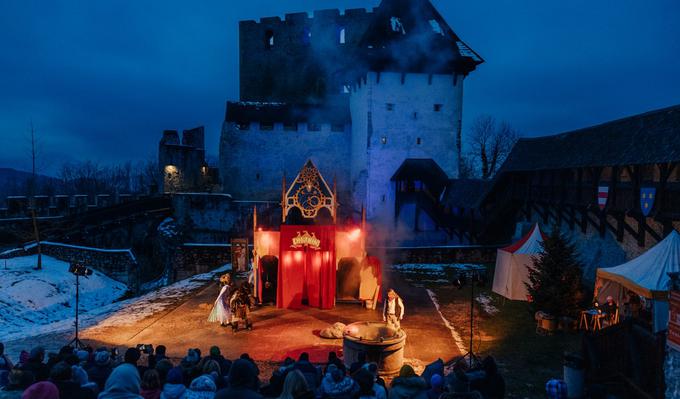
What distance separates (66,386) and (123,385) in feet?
2.58

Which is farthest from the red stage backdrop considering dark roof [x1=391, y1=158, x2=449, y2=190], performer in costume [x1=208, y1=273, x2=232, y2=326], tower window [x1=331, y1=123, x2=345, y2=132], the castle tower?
tower window [x1=331, y1=123, x2=345, y2=132]

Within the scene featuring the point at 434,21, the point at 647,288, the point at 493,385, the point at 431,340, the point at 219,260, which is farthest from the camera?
the point at 434,21

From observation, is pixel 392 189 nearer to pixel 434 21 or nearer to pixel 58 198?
pixel 434 21

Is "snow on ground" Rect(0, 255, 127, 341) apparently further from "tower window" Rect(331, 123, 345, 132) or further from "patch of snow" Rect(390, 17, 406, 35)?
"patch of snow" Rect(390, 17, 406, 35)

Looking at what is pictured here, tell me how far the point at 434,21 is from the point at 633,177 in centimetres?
1970

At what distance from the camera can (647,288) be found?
9.50 m

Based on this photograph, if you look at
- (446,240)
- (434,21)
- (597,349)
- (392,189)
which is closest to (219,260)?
(392,189)

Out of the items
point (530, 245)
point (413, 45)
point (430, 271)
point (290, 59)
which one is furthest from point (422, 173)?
point (290, 59)

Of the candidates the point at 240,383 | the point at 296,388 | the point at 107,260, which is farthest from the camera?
the point at 107,260

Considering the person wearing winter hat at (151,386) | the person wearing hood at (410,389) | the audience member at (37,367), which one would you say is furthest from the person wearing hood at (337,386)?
the audience member at (37,367)

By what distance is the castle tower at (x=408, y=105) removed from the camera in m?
27.9

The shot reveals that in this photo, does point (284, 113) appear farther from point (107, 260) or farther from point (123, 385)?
point (123, 385)

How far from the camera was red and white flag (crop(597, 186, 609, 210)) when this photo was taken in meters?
14.2

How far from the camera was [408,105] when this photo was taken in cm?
2827
